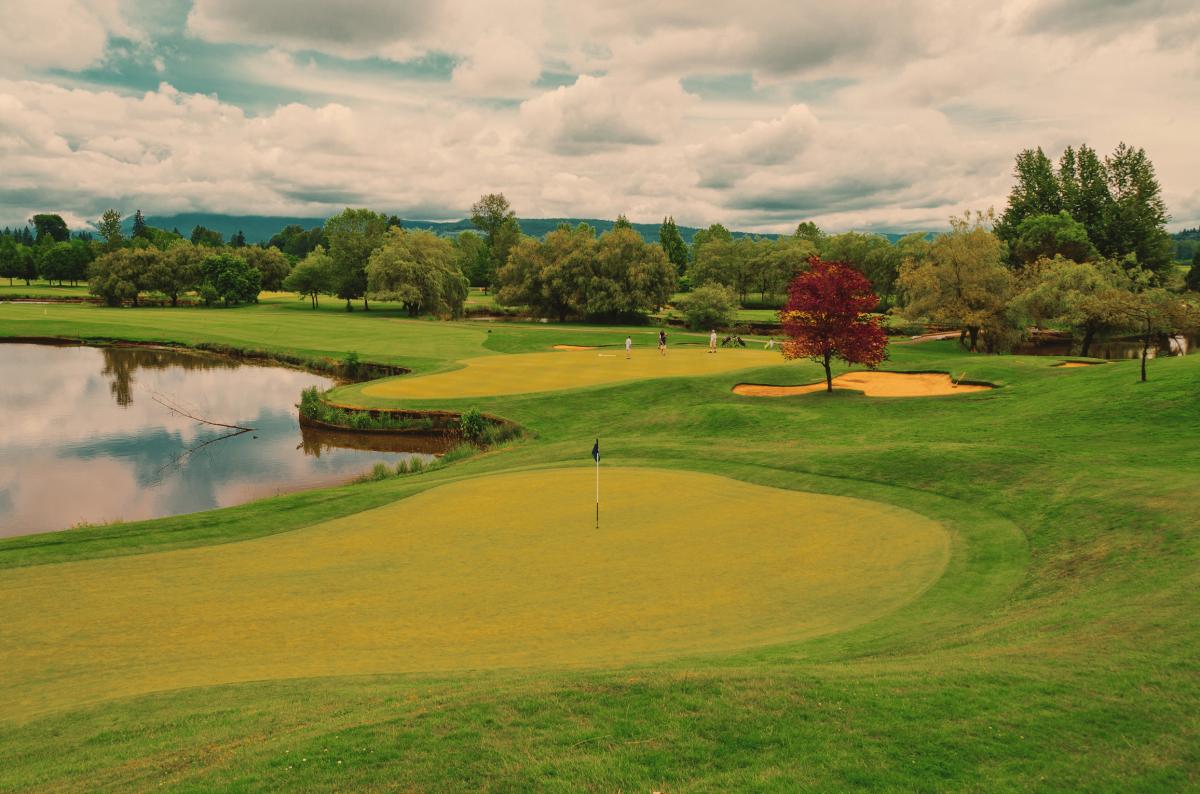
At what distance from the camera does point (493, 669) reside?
10.6 m

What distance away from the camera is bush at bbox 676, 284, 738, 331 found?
8538 cm

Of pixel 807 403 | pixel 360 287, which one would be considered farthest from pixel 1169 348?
pixel 360 287

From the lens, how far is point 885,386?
40.5 metres

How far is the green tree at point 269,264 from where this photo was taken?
127 metres

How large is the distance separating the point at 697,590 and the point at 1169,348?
2811 inches

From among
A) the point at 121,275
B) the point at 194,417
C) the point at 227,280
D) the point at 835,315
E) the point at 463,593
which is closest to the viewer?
the point at 463,593

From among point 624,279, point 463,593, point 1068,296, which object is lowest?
point 463,593

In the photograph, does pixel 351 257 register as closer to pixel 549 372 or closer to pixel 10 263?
pixel 549 372

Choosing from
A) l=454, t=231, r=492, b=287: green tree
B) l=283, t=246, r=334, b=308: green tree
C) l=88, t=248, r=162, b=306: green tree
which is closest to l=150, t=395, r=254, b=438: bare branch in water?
l=283, t=246, r=334, b=308: green tree

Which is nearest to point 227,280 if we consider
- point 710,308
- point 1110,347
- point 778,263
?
point 710,308

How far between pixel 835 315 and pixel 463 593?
27.6 metres

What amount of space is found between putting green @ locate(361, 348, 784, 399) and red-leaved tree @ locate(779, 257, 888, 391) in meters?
10.6

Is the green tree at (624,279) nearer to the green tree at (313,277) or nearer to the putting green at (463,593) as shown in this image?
the green tree at (313,277)

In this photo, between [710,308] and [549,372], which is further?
[710,308]
